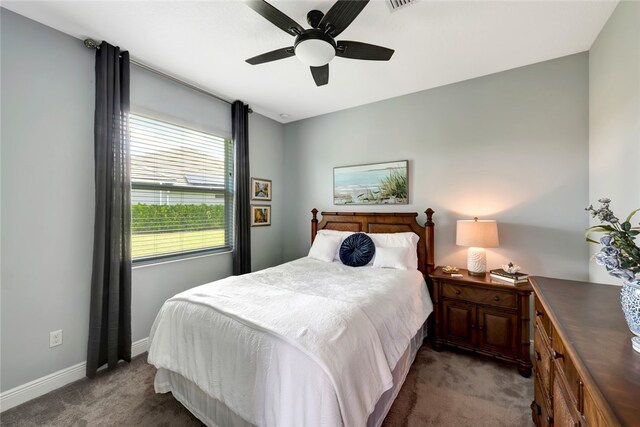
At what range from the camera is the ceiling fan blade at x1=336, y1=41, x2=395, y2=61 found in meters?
1.76

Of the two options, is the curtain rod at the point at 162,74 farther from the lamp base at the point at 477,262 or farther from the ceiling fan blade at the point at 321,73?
the lamp base at the point at 477,262

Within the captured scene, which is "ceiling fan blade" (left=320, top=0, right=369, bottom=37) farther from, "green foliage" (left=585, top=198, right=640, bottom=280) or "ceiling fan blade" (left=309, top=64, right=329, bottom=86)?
"green foliage" (left=585, top=198, right=640, bottom=280)

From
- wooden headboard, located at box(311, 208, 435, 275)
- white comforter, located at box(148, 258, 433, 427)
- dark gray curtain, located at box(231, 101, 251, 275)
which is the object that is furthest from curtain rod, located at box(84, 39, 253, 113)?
white comforter, located at box(148, 258, 433, 427)

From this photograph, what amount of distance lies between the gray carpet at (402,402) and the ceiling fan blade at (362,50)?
252 cm

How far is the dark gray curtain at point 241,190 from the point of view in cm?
339

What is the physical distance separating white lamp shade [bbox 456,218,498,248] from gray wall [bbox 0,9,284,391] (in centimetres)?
342

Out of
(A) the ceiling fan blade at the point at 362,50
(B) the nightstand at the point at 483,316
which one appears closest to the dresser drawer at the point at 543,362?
(B) the nightstand at the point at 483,316

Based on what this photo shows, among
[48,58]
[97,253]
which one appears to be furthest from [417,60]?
[97,253]

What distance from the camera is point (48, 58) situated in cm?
201

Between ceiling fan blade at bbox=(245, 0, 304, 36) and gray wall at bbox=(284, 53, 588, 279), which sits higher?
ceiling fan blade at bbox=(245, 0, 304, 36)

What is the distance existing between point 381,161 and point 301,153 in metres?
1.37

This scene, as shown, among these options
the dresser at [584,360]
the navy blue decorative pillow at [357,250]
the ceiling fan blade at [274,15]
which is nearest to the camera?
the dresser at [584,360]

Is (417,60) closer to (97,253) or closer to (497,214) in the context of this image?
(497,214)

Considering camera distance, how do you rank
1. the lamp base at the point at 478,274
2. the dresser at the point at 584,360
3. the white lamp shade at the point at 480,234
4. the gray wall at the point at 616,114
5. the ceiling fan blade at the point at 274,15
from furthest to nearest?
the lamp base at the point at 478,274
the white lamp shade at the point at 480,234
the gray wall at the point at 616,114
the ceiling fan blade at the point at 274,15
the dresser at the point at 584,360
